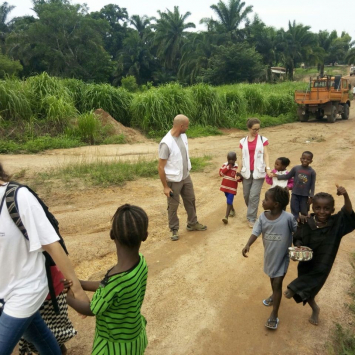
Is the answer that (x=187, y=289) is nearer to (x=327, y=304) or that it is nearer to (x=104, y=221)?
(x=327, y=304)

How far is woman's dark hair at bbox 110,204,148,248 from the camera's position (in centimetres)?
174

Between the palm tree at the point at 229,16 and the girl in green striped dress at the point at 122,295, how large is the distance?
44928 millimetres

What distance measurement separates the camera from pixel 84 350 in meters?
2.72

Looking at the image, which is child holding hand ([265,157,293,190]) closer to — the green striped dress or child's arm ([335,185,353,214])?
child's arm ([335,185,353,214])

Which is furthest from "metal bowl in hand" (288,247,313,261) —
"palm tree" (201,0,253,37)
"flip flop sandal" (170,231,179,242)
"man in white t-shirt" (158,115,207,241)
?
"palm tree" (201,0,253,37)

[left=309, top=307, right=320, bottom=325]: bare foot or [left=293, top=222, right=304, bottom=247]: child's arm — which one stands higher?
[left=293, top=222, right=304, bottom=247]: child's arm

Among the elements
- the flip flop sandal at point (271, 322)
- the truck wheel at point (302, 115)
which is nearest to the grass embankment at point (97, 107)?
the truck wheel at point (302, 115)

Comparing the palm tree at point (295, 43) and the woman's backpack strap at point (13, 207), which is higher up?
the palm tree at point (295, 43)

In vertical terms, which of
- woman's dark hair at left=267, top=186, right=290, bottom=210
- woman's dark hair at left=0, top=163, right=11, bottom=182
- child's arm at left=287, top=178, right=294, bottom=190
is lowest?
child's arm at left=287, top=178, right=294, bottom=190

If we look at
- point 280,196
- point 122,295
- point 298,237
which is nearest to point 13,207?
point 122,295

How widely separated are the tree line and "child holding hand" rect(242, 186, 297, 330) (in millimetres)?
28860

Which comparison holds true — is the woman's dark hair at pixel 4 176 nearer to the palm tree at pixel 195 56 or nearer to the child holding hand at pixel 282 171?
the child holding hand at pixel 282 171

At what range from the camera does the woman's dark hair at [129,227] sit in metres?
1.74

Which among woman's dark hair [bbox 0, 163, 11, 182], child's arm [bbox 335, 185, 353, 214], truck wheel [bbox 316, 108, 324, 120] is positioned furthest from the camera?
truck wheel [bbox 316, 108, 324, 120]
